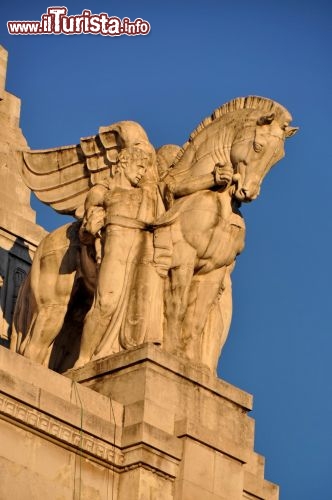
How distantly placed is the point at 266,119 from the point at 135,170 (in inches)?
85.3

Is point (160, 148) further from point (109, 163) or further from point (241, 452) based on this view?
point (241, 452)

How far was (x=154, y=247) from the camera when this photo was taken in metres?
32.0

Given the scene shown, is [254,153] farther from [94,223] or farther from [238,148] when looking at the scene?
[94,223]

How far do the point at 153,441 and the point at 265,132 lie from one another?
5222 millimetres

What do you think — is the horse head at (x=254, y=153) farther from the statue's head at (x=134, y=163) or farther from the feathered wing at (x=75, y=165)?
the feathered wing at (x=75, y=165)

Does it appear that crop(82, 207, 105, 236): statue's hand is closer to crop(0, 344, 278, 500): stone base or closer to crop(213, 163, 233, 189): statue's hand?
crop(213, 163, 233, 189): statue's hand

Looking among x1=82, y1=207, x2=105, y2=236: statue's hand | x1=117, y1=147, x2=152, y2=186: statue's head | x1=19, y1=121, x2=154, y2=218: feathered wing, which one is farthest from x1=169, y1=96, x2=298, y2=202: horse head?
x1=82, y1=207, x2=105, y2=236: statue's hand

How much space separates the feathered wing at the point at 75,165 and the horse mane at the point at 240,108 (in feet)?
2.11

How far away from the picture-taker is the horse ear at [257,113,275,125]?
32.2m

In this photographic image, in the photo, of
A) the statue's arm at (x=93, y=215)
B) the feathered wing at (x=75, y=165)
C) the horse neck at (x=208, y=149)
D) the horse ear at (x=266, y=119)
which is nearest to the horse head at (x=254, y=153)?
the horse ear at (x=266, y=119)

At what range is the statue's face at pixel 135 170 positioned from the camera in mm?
32781

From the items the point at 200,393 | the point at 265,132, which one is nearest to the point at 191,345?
the point at 200,393

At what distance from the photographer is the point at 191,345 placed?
31.9 m

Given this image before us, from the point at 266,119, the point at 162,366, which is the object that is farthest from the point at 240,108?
the point at 162,366
